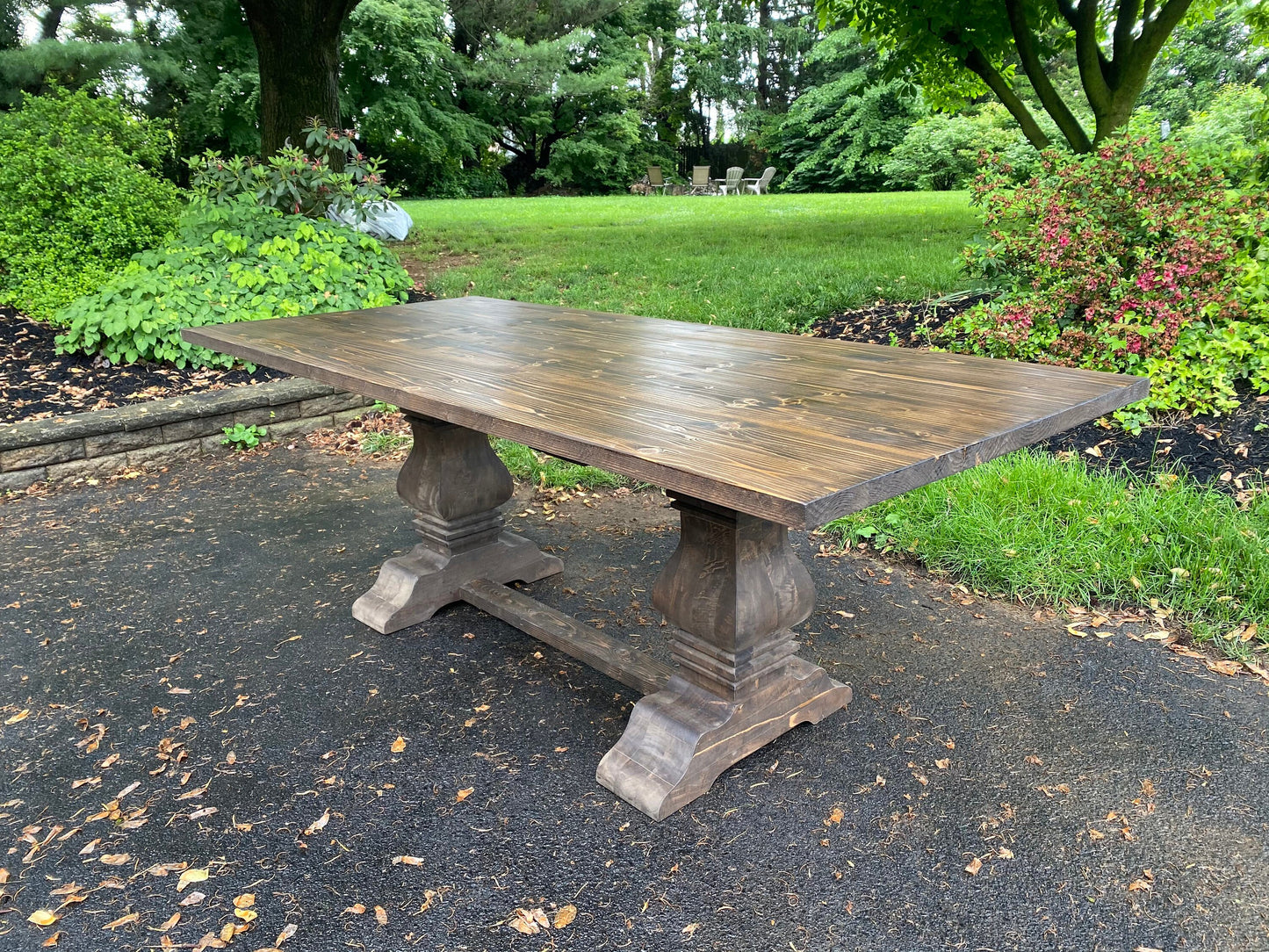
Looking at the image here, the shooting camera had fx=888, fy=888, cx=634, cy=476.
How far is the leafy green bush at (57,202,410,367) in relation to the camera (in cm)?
547

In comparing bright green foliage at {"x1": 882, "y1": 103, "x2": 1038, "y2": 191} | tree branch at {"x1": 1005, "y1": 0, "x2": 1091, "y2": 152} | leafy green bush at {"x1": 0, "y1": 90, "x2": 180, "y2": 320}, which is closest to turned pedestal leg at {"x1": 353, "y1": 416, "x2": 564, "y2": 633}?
leafy green bush at {"x1": 0, "y1": 90, "x2": 180, "y2": 320}

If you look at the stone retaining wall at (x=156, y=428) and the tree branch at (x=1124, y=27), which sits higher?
the tree branch at (x=1124, y=27)

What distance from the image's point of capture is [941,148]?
20.7m

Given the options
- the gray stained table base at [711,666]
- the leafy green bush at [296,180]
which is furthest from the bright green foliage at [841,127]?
the gray stained table base at [711,666]

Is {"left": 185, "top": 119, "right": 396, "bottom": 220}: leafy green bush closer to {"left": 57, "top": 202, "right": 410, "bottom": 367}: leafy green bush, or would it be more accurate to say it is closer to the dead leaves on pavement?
{"left": 57, "top": 202, "right": 410, "bottom": 367}: leafy green bush

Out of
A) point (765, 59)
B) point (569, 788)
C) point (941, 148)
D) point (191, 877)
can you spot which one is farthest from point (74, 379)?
point (765, 59)

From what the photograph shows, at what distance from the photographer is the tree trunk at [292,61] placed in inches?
280

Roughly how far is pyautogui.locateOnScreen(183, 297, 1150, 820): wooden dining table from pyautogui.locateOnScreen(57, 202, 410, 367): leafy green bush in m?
2.64

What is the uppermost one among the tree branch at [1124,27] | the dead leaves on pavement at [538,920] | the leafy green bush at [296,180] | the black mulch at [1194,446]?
the tree branch at [1124,27]

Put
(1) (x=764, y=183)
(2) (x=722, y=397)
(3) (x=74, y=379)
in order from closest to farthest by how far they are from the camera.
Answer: (2) (x=722, y=397) → (3) (x=74, y=379) → (1) (x=764, y=183)

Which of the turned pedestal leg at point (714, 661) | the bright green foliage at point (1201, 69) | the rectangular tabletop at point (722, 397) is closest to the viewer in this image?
the rectangular tabletop at point (722, 397)

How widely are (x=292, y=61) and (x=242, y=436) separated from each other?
12.6ft

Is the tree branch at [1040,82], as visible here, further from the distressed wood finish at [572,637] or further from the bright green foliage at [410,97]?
the bright green foliage at [410,97]

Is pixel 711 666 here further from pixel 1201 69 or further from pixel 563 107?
pixel 1201 69
